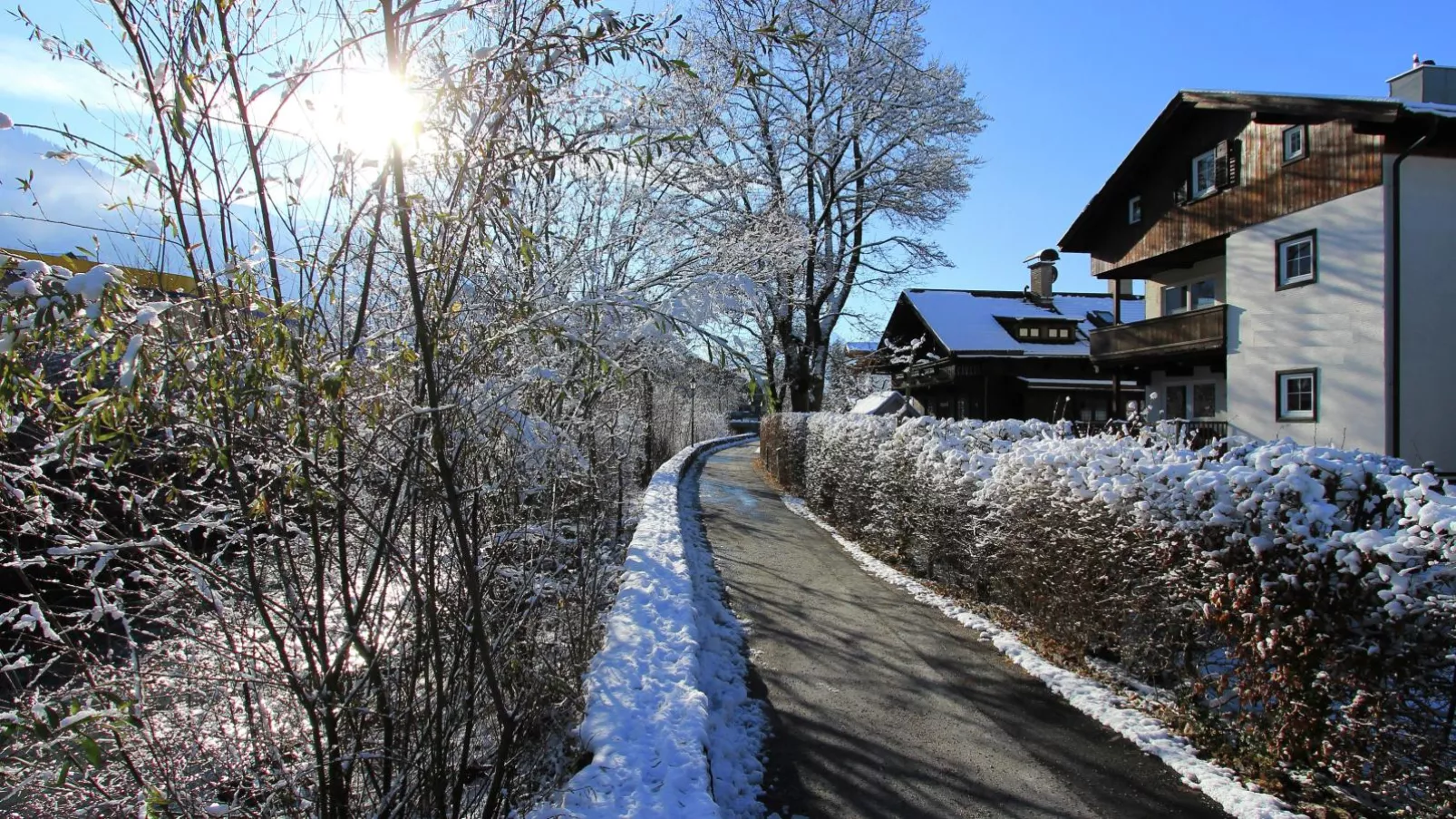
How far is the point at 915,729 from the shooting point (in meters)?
4.45

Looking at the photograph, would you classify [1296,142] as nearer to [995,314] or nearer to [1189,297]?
[1189,297]

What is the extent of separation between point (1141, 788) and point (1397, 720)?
113 cm

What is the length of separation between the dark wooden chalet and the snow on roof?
3cm

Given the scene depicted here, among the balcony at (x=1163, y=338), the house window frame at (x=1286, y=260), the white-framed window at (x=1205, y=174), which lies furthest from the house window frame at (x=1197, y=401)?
the white-framed window at (x=1205, y=174)

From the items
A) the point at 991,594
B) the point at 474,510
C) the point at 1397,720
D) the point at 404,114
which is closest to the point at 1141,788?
the point at 1397,720

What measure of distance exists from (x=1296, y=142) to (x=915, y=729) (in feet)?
51.8

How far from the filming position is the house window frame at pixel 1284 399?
13594 mm

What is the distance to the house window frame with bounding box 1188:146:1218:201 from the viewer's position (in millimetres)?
16328

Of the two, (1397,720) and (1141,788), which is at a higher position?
(1397,720)

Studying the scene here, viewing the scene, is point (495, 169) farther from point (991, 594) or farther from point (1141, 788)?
point (991, 594)

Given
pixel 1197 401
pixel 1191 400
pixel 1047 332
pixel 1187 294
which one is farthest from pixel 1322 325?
pixel 1047 332

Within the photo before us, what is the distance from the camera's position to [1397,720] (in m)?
3.11

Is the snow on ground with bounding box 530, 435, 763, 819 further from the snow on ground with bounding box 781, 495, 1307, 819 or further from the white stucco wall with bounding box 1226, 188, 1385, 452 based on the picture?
the white stucco wall with bounding box 1226, 188, 1385, 452

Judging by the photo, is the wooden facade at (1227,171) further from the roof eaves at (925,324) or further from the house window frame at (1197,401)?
the roof eaves at (925,324)
